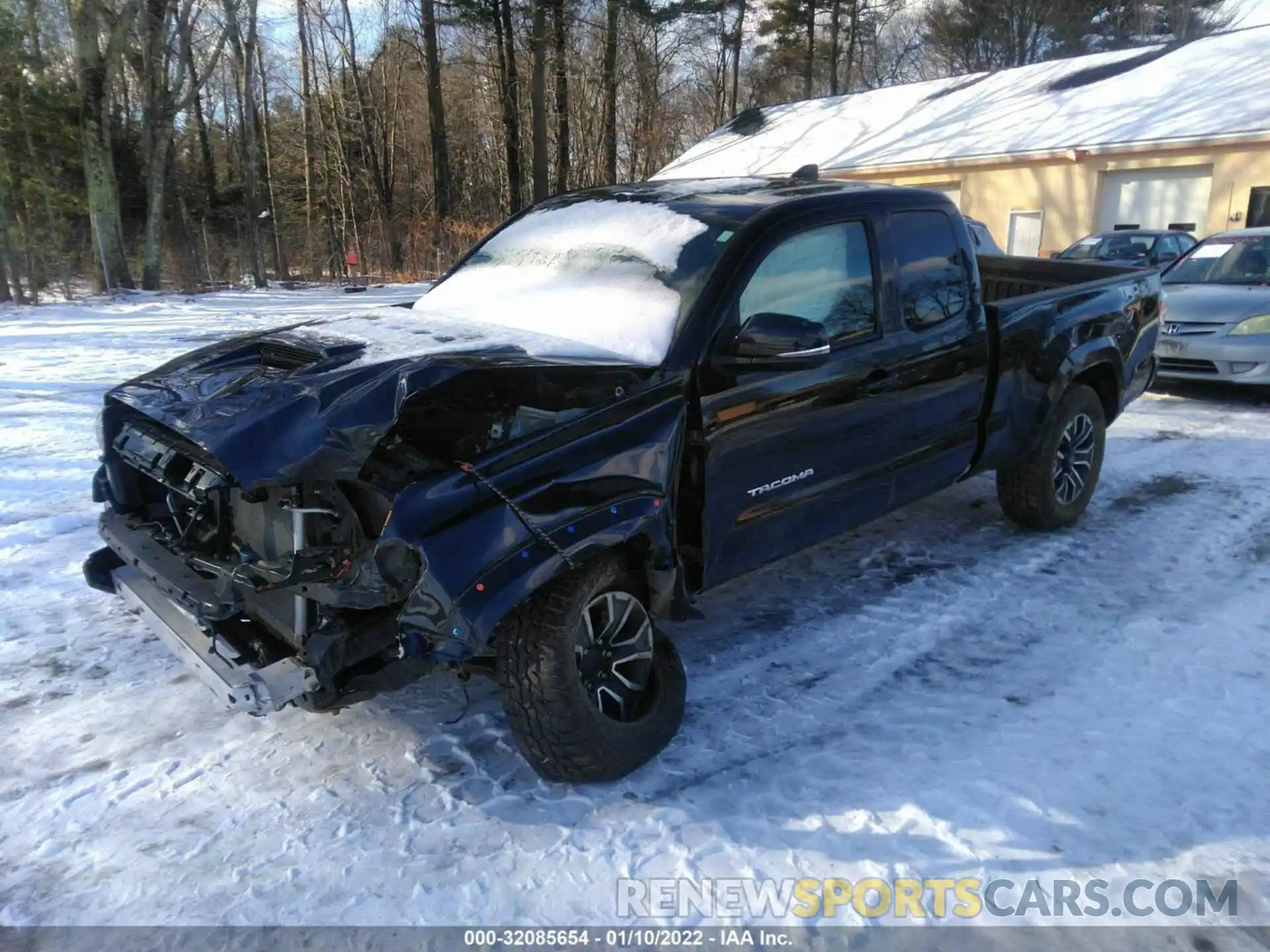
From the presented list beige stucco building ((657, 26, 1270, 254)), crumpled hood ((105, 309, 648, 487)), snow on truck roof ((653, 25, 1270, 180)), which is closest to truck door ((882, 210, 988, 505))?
crumpled hood ((105, 309, 648, 487))

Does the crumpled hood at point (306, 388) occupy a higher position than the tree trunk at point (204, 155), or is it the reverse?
the tree trunk at point (204, 155)

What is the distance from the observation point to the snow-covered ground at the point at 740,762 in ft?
8.87

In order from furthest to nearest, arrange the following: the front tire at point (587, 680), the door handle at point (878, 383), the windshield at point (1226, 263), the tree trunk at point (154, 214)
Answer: the tree trunk at point (154, 214)
the windshield at point (1226, 263)
the door handle at point (878, 383)
the front tire at point (587, 680)

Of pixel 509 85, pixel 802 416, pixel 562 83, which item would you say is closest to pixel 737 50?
pixel 562 83

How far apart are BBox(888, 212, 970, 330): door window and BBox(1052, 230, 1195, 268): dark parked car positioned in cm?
974

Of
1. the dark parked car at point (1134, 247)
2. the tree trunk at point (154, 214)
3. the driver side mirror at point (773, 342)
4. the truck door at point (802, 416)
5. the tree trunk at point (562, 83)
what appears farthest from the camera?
the tree trunk at point (562, 83)

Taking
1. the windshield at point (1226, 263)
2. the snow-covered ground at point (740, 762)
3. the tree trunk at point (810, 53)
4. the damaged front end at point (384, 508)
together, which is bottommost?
the snow-covered ground at point (740, 762)

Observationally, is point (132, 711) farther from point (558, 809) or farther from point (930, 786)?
point (930, 786)

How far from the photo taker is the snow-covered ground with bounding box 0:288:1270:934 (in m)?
2.70

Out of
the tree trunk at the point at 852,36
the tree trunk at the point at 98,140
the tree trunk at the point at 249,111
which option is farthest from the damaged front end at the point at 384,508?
the tree trunk at the point at 852,36

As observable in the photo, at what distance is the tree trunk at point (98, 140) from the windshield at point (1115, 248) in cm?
1880

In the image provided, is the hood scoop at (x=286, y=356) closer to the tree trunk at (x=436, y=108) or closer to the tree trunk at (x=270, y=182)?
the tree trunk at (x=436, y=108)

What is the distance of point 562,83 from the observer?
26.2 meters

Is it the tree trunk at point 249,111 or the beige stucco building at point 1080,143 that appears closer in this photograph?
the beige stucco building at point 1080,143
